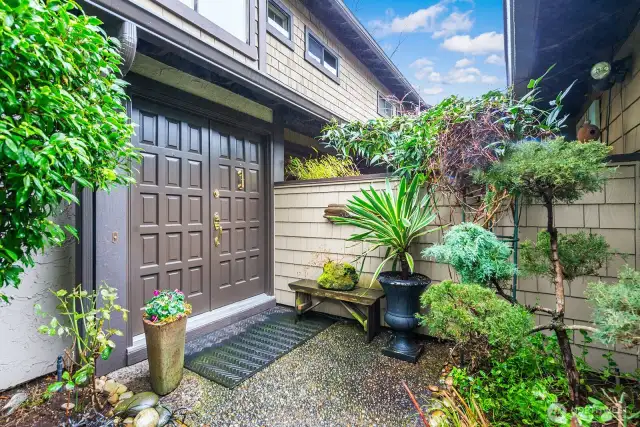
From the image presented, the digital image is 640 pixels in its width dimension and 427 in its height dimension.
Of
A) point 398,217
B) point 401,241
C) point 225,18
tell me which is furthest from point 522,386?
point 225,18

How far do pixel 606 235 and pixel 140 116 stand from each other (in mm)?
3988

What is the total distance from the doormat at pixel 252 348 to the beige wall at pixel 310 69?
2859 mm

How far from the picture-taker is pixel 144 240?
104 inches

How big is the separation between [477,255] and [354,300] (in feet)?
4.63

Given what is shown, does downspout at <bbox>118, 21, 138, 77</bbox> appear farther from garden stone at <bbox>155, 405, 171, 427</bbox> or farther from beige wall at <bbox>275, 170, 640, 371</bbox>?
garden stone at <bbox>155, 405, 171, 427</bbox>

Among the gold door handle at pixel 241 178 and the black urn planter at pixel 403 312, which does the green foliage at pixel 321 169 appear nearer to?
the gold door handle at pixel 241 178

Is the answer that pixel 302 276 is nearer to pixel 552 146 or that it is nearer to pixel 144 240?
pixel 144 240

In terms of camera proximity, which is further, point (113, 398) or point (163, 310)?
point (163, 310)

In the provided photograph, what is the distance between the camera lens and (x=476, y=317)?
5.02ft

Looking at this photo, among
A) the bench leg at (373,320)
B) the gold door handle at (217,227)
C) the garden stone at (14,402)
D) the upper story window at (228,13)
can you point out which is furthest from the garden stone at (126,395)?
the upper story window at (228,13)

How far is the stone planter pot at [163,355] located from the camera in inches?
78.2

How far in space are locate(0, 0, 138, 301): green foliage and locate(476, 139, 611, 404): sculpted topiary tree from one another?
218 cm

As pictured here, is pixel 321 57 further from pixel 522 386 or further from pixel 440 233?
pixel 522 386

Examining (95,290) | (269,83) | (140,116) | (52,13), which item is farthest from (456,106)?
(95,290)
